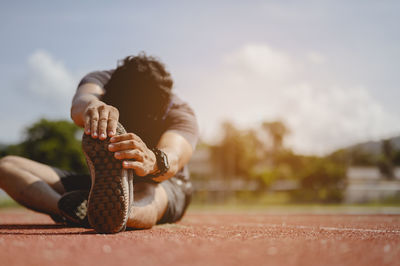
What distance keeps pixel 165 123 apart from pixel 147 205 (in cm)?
81

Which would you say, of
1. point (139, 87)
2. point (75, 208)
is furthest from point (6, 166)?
point (139, 87)

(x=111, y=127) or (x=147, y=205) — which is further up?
(x=111, y=127)

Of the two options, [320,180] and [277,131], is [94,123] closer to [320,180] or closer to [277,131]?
[320,180]

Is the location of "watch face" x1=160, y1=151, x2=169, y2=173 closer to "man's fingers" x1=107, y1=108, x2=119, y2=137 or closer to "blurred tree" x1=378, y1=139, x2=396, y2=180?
"man's fingers" x1=107, y1=108, x2=119, y2=137

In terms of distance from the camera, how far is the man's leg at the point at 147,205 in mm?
2311

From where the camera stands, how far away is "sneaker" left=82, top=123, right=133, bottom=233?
6.44 ft

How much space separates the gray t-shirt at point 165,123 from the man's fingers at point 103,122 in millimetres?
718

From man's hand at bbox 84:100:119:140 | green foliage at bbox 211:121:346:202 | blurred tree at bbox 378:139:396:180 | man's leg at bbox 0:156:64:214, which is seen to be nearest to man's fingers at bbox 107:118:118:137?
man's hand at bbox 84:100:119:140

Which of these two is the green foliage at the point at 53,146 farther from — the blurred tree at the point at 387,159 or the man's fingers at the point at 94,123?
the blurred tree at the point at 387,159

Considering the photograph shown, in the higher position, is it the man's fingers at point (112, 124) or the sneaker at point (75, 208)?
the man's fingers at point (112, 124)

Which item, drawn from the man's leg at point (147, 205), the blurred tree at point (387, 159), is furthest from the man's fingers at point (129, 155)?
the blurred tree at point (387, 159)

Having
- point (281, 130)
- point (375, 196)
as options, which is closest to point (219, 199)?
point (375, 196)

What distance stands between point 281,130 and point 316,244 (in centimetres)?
7333

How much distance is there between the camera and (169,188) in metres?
2.99
